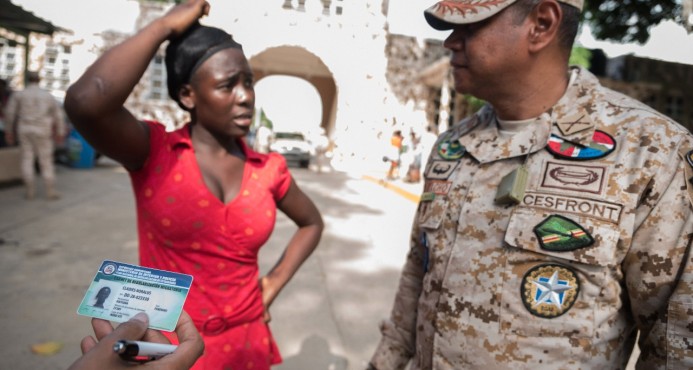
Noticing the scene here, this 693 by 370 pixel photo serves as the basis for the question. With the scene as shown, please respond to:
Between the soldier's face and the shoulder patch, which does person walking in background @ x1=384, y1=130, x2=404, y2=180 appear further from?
the shoulder patch

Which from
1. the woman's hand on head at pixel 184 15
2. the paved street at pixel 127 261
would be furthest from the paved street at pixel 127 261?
the woman's hand on head at pixel 184 15

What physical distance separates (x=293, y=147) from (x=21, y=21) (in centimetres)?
893

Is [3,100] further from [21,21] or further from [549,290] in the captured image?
[549,290]

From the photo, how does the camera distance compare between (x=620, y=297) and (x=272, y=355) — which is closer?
(x=620, y=297)

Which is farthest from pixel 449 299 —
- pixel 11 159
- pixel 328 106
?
pixel 328 106

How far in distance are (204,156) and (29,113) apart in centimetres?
661

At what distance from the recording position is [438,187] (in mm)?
1562

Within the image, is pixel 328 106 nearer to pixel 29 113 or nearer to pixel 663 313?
pixel 29 113

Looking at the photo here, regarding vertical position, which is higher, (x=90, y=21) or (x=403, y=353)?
(x=90, y=21)

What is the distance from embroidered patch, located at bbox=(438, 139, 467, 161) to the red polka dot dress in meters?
0.67

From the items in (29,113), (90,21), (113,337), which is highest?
(90,21)

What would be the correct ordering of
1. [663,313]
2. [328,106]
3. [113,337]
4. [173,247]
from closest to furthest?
[113,337], [663,313], [173,247], [328,106]

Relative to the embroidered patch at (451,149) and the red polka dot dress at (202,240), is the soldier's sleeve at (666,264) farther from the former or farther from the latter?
the red polka dot dress at (202,240)

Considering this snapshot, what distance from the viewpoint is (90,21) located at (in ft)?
6.59
